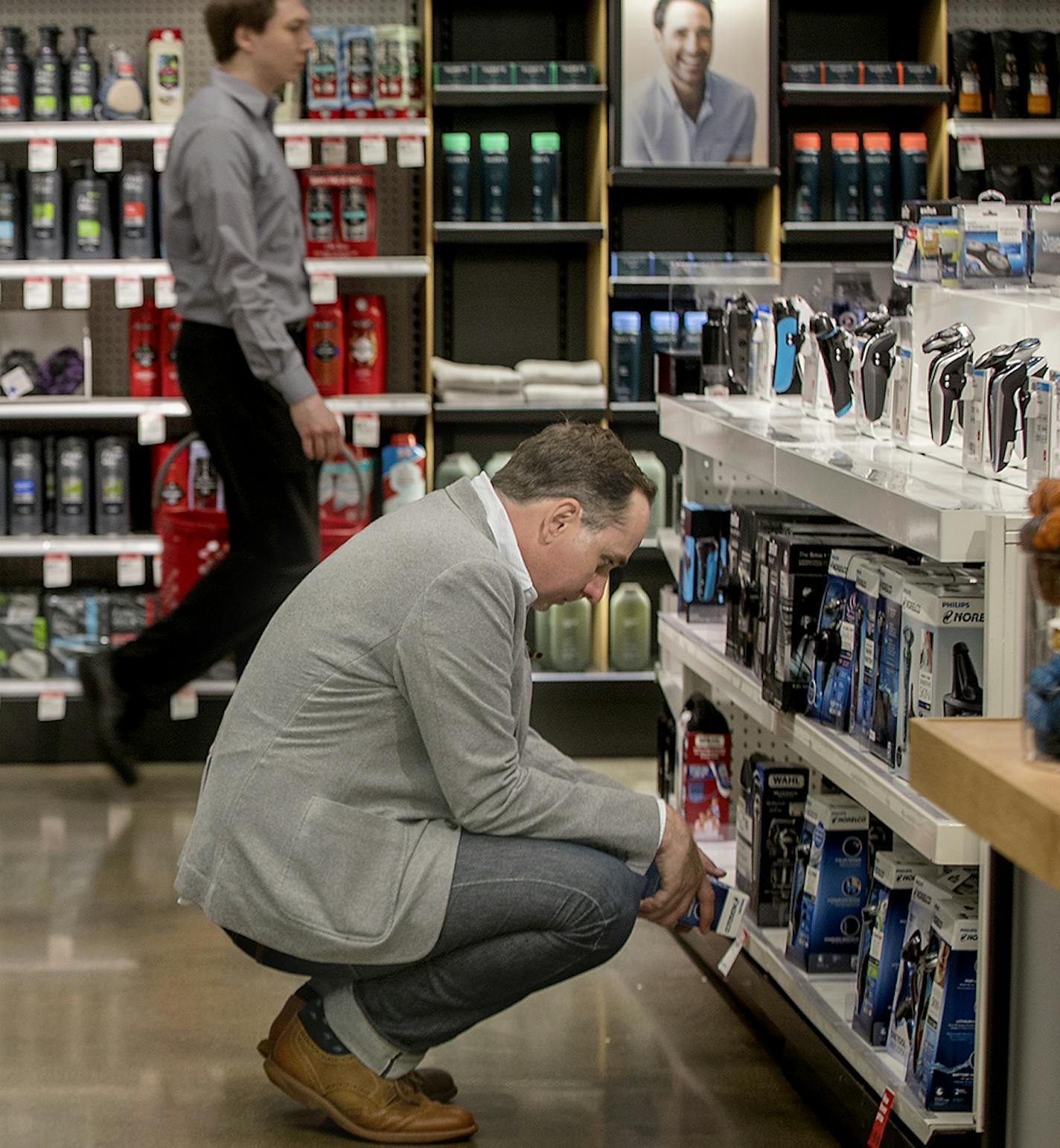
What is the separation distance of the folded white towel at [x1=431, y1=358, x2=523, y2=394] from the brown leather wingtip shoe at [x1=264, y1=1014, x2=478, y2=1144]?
2.96 metres

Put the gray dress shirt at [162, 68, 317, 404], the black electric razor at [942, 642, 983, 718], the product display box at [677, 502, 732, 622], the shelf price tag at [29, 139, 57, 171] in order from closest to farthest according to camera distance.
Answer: the black electric razor at [942, 642, 983, 718]
the product display box at [677, 502, 732, 622]
the gray dress shirt at [162, 68, 317, 404]
the shelf price tag at [29, 139, 57, 171]

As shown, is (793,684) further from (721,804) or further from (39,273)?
(39,273)

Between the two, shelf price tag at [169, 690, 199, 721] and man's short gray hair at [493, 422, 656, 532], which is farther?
shelf price tag at [169, 690, 199, 721]

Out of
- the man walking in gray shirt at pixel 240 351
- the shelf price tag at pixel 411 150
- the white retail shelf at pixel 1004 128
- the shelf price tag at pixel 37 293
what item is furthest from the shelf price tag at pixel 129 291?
the white retail shelf at pixel 1004 128

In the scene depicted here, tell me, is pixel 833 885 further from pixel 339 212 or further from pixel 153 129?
pixel 153 129

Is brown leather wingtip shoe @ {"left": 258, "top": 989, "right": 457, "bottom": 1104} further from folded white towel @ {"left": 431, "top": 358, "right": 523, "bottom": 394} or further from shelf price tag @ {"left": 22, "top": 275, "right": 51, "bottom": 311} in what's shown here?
shelf price tag @ {"left": 22, "top": 275, "right": 51, "bottom": 311}

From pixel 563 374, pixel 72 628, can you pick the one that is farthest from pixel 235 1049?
pixel 563 374

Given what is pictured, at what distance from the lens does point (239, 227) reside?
4629mm

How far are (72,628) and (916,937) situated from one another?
354 cm

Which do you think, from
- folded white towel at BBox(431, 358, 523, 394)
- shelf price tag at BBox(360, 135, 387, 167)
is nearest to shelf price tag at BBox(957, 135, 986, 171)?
folded white towel at BBox(431, 358, 523, 394)

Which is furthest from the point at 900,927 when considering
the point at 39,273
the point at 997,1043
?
the point at 39,273

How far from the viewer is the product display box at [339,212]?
546cm

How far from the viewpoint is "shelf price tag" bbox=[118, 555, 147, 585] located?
17.9ft

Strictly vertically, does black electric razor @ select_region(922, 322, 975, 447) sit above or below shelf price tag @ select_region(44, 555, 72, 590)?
above
